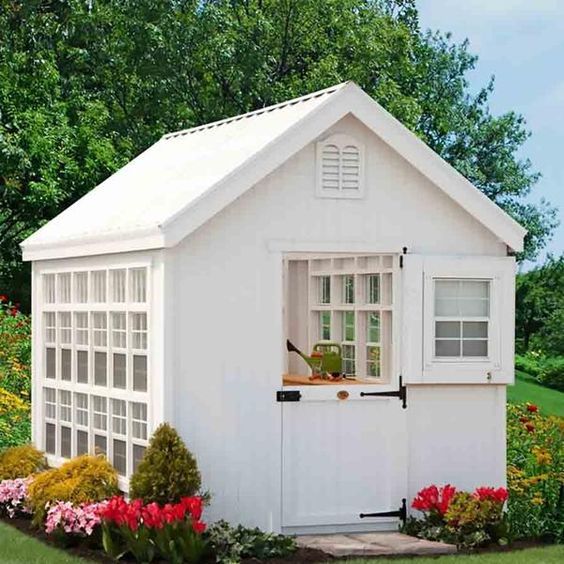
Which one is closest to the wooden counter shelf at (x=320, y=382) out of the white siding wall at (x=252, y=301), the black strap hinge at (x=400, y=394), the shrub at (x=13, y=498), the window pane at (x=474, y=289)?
the black strap hinge at (x=400, y=394)

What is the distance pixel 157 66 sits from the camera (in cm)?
2489

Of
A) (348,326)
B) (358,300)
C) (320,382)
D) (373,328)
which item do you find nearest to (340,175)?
(358,300)

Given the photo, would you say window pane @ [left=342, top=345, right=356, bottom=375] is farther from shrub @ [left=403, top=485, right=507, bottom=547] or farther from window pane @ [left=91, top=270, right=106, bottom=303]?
window pane @ [left=91, top=270, right=106, bottom=303]

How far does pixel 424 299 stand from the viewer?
11.0 m

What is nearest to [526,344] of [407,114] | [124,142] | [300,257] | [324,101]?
[407,114]

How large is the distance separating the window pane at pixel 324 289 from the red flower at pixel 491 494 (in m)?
2.66

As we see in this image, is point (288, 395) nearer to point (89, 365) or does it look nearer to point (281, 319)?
point (281, 319)

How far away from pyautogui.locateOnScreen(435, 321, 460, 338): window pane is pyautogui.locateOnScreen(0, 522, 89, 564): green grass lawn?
11.2 feet

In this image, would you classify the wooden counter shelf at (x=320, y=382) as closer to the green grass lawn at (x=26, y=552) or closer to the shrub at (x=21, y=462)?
the green grass lawn at (x=26, y=552)

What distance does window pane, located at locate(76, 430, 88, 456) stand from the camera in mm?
11953

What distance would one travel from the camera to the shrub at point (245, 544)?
381 inches

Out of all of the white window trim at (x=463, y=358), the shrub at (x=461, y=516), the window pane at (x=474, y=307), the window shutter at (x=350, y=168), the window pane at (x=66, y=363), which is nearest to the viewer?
the shrub at (x=461, y=516)

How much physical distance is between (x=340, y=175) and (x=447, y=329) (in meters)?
1.55

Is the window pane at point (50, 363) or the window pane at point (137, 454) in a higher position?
the window pane at point (50, 363)
